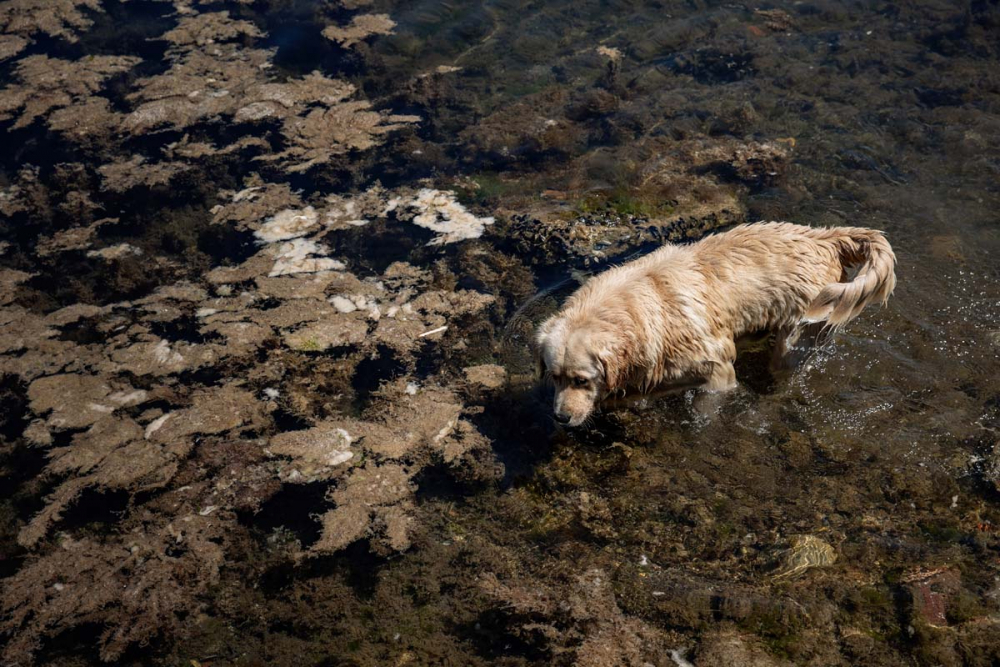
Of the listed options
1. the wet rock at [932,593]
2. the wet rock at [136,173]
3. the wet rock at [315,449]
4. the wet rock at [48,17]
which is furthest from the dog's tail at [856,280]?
the wet rock at [48,17]

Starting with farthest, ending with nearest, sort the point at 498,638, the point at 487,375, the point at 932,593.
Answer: the point at 487,375 → the point at 498,638 → the point at 932,593

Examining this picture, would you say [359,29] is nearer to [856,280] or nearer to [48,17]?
[48,17]

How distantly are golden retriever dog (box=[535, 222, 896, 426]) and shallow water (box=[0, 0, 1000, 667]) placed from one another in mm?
436

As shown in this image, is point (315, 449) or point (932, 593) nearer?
point (932, 593)

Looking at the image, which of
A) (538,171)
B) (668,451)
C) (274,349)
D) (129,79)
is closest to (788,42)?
(538,171)

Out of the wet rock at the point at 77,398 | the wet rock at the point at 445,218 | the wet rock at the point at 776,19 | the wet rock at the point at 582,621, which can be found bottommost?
the wet rock at the point at 77,398

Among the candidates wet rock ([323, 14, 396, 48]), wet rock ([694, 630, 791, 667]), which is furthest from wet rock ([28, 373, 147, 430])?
wet rock ([323, 14, 396, 48])

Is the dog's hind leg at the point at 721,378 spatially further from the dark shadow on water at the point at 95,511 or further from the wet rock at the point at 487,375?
the dark shadow on water at the point at 95,511

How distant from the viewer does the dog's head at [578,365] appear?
172 inches

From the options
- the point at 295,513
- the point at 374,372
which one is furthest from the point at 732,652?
the point at 374,372

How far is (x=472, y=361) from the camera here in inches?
214

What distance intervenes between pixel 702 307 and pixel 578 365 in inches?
39.7

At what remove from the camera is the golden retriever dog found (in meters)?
4.46

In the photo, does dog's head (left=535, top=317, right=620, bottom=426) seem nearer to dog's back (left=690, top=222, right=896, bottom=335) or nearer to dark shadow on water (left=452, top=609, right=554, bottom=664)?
dog's back (left=690, top=222, right=896, bottom=335)
